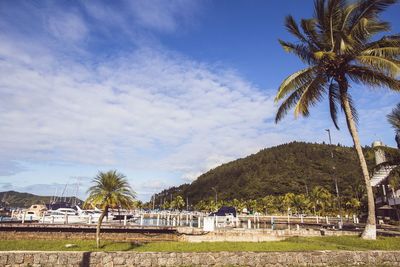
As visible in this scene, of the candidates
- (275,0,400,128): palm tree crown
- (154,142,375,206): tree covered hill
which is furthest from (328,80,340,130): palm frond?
(154,142,375,206): tree covered hill

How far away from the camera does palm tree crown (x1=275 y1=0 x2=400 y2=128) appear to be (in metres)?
19.4

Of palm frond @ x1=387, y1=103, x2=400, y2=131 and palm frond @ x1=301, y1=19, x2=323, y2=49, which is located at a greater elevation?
palm frond @ x1=301, y1=19, x2=323, y2=49

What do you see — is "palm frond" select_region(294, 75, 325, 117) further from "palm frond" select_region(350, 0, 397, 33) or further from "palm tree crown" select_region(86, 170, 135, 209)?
"palm tree crown" select_region(86, 170, 135, 209)

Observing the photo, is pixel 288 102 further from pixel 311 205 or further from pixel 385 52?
pixel 311 205

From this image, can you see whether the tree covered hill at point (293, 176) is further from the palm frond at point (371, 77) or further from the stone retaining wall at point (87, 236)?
the palm frond at point (371, 77)

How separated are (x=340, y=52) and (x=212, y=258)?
591 inches

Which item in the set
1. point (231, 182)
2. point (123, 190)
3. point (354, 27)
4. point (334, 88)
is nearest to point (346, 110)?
point (334, 88)

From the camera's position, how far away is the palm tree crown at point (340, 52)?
19.4m

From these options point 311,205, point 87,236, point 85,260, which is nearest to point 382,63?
point 85,260

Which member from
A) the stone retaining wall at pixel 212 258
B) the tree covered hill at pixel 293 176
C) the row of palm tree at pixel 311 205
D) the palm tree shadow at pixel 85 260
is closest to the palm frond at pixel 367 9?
the stone retaining wall at pixel 212 258

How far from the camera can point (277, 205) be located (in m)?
103

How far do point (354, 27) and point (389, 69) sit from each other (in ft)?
12.2

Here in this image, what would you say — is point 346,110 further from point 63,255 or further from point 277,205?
point 277,205

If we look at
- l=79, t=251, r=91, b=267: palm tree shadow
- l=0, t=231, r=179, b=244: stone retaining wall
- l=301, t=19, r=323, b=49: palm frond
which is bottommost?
l=0, t=231, r=179, b=244: stone retaining wall
